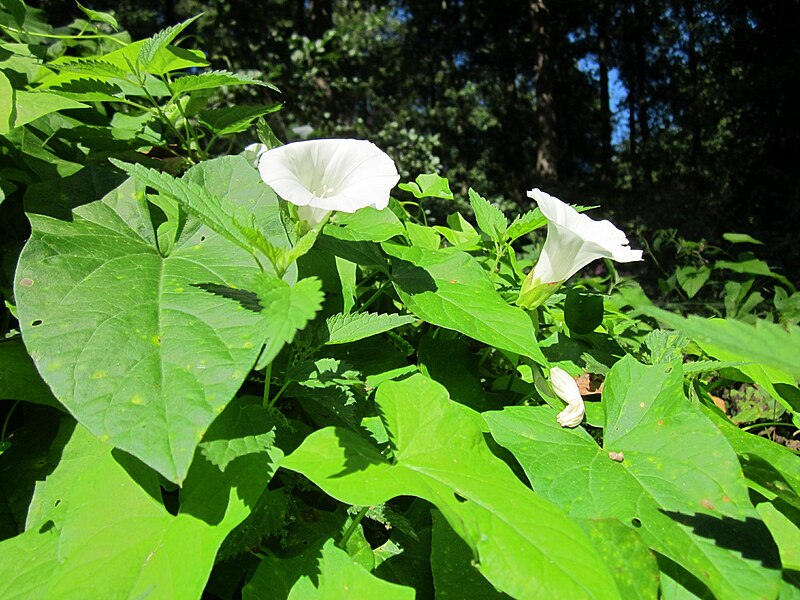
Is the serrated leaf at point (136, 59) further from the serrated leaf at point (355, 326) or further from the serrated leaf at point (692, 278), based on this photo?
the serrated leaf at point (692, 278)

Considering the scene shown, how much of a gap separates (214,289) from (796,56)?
8.66m

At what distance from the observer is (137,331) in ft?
1.85

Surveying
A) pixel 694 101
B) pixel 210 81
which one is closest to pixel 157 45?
pixel 210 81

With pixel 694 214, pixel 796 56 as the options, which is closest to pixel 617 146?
pixel 694 214

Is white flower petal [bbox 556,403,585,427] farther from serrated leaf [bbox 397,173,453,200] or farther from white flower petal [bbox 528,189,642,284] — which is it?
serrated leaf [bbox 397,173,453,200]

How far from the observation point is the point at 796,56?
6.80m

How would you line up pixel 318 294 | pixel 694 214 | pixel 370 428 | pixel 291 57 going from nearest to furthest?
pixel 318 294 < pixel 370 428 < pixel 291 57 < pixel 694 214

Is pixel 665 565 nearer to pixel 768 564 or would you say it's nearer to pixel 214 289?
pixel 768 564

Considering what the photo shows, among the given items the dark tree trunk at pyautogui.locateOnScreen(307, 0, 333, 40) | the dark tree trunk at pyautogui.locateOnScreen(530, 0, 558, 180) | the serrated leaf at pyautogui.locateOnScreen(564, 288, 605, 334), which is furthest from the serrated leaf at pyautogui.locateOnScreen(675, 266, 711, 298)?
the dark tree trunk at pyautogui.locateOnScreen(530, 0, 558, 180)

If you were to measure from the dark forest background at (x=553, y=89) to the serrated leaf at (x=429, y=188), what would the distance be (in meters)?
1.16

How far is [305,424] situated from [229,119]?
2.16ft

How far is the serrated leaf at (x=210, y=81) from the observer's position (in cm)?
85

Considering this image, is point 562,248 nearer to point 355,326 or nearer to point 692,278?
point 355,326

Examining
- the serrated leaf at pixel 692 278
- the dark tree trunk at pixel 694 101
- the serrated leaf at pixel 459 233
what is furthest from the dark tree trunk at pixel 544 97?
the serrated leaf at pixel 459 233
